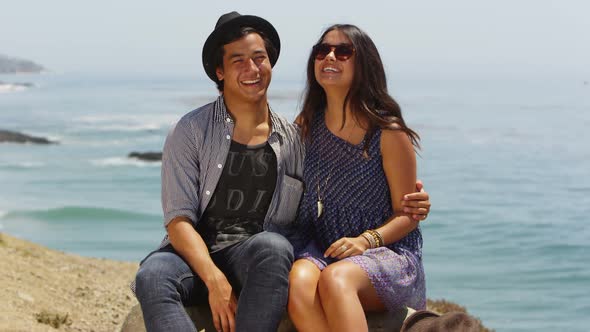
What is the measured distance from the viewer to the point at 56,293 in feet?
27.3

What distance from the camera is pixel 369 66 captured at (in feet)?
15.1

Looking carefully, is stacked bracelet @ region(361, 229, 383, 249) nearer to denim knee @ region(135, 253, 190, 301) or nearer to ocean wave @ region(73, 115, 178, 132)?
denim knee @ region(135, 253, 190, 301)

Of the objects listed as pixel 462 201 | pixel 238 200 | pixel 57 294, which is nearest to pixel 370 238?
pixel 238 200

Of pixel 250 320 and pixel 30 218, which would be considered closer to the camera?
pixel 250 320

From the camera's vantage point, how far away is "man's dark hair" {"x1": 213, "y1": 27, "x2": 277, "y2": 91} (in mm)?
4527

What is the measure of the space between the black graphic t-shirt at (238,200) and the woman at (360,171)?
10.5 inches

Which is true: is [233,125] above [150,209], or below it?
above

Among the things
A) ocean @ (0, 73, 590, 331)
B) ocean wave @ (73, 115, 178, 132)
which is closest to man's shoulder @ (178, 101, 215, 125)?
ocean @ (0, 73, 590, 331)

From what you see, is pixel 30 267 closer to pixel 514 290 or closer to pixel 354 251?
pixel 354 251

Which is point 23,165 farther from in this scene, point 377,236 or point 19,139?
point 377,236

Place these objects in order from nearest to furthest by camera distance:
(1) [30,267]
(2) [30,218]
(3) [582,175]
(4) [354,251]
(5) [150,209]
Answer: (4) [354,251], (1) [30,267], (2) [30,218], (5) [150,209], (3) [582,175]

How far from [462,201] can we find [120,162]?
16938mm

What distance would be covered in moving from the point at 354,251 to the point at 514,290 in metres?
17.3

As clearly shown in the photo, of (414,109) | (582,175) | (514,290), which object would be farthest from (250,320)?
(414,109)
